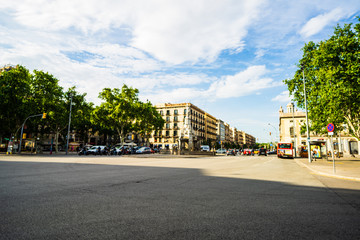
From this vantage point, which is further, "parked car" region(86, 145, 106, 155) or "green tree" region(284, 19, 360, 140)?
"parked car" region(86, 145, 106, 155)

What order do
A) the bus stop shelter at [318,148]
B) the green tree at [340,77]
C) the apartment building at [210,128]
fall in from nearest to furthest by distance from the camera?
the green tree at [340,77], the bus stop shelter at [318,148], the apartment building at [210,128]

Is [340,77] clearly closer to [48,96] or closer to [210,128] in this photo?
[48,96]

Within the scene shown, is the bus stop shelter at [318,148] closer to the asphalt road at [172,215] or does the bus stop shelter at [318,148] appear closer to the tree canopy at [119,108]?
the asphalt road at [172,215]

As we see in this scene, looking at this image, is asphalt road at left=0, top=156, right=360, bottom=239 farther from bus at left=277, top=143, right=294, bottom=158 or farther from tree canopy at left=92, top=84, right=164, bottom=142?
tree canopy at left=92, top=84, right=164, bottom=142

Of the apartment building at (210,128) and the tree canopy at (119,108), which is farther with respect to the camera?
the apartment building at (210,128)

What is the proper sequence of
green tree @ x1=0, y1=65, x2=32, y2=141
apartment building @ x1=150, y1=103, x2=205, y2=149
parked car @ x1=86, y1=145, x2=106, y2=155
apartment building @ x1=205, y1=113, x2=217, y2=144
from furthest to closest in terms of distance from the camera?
apartment building @ x1=205, y1=113, x2=217, y2=144 < apartment building @ x1=150, y1=103, x2=205, y2=149 < parked car @ x1=86, y1=145, x2=106, y2=155 < green tree @ x1=0, y1=65, x2=32, y2=141

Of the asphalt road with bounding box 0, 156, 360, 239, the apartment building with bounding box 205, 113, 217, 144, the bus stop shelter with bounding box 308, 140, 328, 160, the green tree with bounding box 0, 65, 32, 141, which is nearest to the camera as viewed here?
the asphalt road with bounding box 0, 156, 360, 239

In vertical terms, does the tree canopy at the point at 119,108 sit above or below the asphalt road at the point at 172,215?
above

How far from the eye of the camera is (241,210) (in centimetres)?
423

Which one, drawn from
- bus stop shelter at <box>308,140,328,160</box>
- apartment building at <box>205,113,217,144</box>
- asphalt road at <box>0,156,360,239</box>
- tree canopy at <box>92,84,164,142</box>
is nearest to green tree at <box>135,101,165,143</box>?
tree canopy at <box>92,84,164,142</box>

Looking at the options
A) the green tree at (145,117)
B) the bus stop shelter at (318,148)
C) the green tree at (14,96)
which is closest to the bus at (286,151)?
the bus stop shelter at (318,148)

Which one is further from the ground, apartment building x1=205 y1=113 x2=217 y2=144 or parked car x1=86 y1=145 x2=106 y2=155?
apartment building x1=205 y1=113 x2=217 y2=144

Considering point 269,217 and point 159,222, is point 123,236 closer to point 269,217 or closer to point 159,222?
point 159,222

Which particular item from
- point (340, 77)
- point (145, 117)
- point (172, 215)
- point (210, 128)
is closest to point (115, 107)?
point (145, 117)
